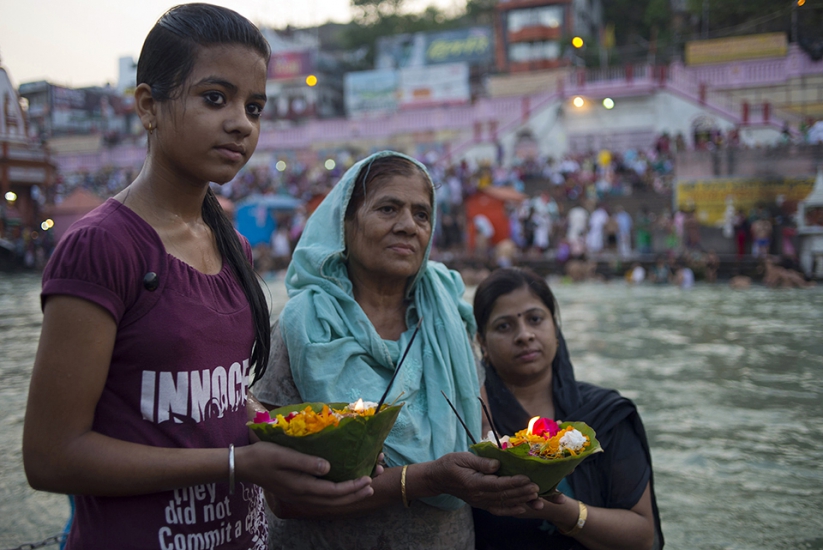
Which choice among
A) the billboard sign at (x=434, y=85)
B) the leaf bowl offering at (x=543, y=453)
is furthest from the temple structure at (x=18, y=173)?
the billboard sign at (x=434, y=85)

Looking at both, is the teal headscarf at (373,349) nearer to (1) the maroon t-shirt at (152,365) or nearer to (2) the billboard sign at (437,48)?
(1) the maroon t-shirt at (152,365)

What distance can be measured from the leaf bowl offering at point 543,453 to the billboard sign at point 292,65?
39.8 metres

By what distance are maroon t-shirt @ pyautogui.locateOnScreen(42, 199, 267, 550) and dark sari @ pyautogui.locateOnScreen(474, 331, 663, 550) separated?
114cm

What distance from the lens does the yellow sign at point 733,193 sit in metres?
17.1

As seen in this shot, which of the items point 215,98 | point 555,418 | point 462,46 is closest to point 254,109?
point 215,98

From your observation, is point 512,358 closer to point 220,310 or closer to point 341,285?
point 341,285

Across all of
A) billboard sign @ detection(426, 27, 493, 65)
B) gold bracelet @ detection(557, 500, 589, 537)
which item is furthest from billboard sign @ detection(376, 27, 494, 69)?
gold bracelet @ detection(557, 500, 589, 537)

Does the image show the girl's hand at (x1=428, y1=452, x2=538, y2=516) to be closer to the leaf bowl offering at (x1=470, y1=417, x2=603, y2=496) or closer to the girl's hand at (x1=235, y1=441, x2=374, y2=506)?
the leaf bowl offering at (x1=470, y1=417, x2=603, y2=496)

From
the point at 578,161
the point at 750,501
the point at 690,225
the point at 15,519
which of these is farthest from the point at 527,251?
the point at 15,519

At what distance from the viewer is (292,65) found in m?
39.6

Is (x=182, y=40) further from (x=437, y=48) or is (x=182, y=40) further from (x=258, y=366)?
(x=437, y=48)

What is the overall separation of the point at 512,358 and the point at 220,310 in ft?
4.62

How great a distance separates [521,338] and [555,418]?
1.11 feet

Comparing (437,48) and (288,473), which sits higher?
(437,48)
